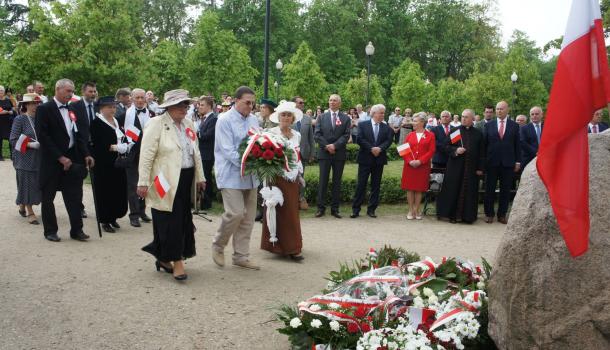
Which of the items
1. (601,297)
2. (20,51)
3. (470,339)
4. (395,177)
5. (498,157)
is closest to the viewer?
(601,297)

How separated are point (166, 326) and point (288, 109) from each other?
378 centimetres

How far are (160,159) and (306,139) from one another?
5.57 m

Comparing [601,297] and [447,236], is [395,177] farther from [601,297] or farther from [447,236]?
[601,297]

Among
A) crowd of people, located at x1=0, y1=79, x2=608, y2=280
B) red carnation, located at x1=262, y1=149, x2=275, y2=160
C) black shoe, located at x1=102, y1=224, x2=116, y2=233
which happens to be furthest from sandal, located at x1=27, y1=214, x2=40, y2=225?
red carnation, located at x1=262, y1=149, x2=275, y2=160

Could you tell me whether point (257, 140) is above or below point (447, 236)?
above

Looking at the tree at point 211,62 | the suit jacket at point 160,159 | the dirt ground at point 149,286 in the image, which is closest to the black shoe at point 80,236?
the dirt ground at point 149,286

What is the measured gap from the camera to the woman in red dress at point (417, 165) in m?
11.5

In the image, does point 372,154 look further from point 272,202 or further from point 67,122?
point 67,122

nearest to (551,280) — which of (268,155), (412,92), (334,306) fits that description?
(334,306)

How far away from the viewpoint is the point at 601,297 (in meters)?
3.62

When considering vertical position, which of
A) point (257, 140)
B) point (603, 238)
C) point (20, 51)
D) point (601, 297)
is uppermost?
point (20, 51)

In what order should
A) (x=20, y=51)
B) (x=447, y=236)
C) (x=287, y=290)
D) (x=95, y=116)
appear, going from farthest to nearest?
(x=20, y=51), (x=447, y=236), (x=95, y=116), (x=287, y=290)

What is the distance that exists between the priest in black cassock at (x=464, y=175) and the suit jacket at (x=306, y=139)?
2.75 m

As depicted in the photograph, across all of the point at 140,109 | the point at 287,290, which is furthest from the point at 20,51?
the point at 287,290
